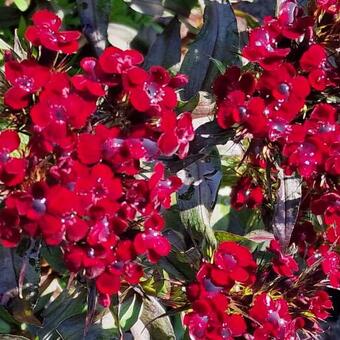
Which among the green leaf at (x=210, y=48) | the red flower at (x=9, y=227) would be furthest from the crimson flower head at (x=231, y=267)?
the green leaf at (x=210, y=48)

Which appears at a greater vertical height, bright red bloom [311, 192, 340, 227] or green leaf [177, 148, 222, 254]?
bright red bloom [311, 192, 340, 227]

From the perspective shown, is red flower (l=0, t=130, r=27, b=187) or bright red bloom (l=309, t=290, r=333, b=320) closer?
red flower (l=0, t=130, r=27, b=187)

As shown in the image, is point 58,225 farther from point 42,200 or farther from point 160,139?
point 160,139

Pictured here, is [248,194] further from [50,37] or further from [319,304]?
[50,37]

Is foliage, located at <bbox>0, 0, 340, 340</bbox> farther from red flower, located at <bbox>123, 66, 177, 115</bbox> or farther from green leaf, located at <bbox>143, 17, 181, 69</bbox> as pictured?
green leaf, located at <bbox>143, 17, 181, 69</bbox>

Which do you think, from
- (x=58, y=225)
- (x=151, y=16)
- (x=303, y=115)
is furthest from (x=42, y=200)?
(x=151, y=16)

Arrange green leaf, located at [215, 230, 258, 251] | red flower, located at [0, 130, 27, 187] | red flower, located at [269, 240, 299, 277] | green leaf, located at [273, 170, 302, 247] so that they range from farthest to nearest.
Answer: green leaf, located at [215, 230, 258, 251], green leaf, located at [273, 170, 302, 247], red flower, located at [269, 240, 299, 277], red flower, located at [0, 130, 27, 187]

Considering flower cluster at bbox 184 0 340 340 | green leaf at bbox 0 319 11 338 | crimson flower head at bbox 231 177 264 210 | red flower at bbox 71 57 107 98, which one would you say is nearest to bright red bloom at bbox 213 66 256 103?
flower cluster at bbox 184 0 340 340
